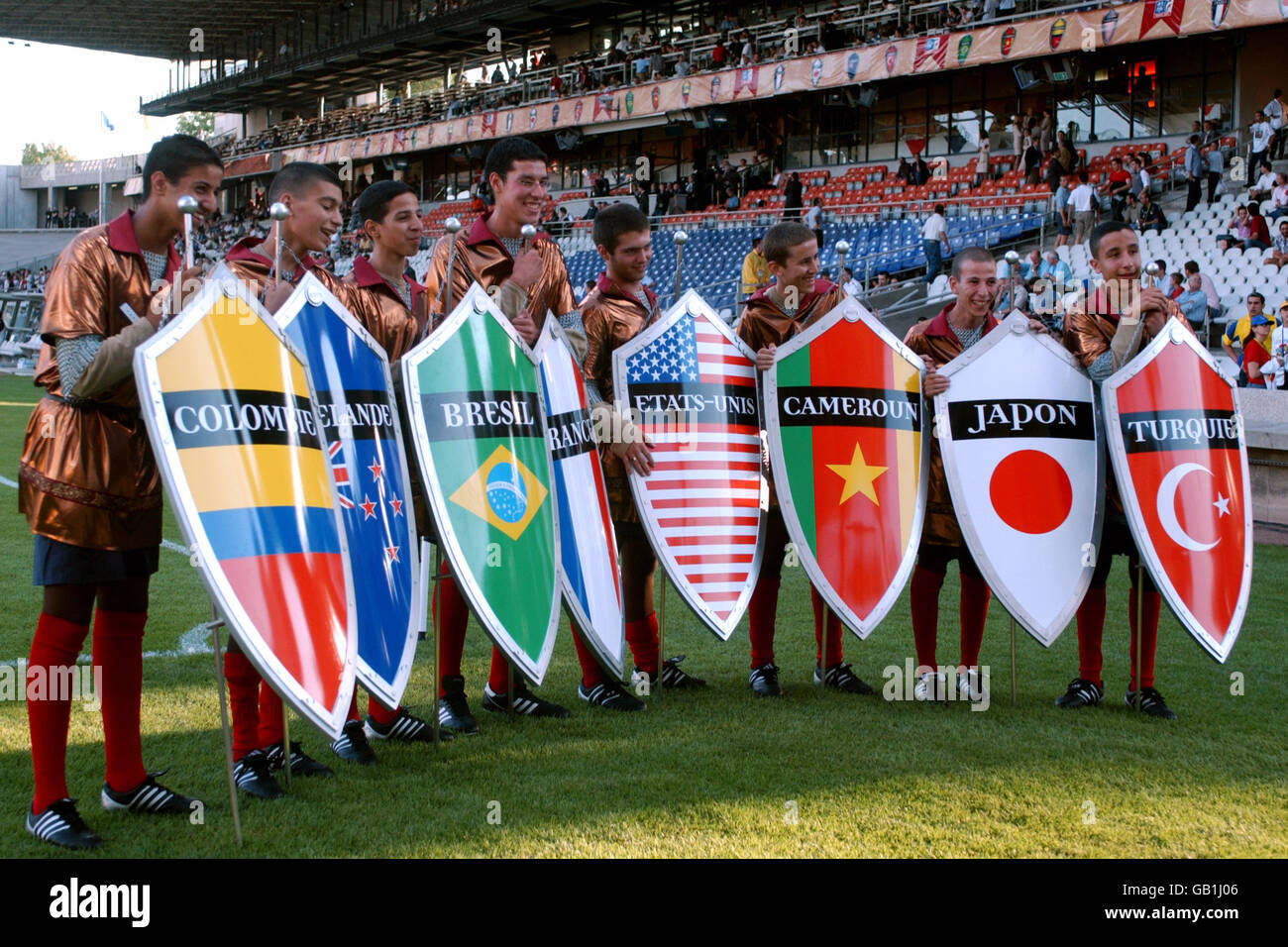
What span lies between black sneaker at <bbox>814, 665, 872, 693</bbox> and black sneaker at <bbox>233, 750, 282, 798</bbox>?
91.2 inches

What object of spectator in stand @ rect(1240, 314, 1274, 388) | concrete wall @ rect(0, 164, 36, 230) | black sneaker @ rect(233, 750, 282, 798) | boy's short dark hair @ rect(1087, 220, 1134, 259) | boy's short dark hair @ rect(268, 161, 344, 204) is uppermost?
concrete wall @ rect(0, 164, 36, 230)

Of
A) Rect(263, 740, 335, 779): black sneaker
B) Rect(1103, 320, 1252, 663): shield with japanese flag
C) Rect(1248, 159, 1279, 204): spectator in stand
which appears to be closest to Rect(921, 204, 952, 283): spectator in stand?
Rect(1248, 159, 1279, 204): spectator in stand

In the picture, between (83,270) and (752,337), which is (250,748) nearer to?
(83,270)

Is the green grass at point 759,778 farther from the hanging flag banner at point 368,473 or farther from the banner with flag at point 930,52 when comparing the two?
the banner with flag at point 930,52

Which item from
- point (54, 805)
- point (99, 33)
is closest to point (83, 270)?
point (54, 805)

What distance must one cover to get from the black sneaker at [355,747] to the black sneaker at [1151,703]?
2892 mm

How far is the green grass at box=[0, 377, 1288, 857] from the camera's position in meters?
3.25

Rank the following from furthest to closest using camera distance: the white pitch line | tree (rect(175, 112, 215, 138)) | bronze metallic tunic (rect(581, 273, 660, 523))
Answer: tree (rect(175, 112, 215, 138))
the white pitch line
bronze metallic tunic (rect(581, 273, 660, 523))

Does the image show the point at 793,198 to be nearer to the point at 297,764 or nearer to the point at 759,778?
the point at 759,778

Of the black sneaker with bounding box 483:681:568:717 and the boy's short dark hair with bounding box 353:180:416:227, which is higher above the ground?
the boy's short dark hair with bounding box 353:180:416:227

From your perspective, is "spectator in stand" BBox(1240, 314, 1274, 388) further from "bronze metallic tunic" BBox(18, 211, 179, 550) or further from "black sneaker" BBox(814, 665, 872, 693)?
"bronze metallic tunic" BBox(18, 211, 179, 550)

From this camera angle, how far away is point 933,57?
22969 millimetres

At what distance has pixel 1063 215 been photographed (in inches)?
710

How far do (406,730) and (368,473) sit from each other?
3.16 feet
